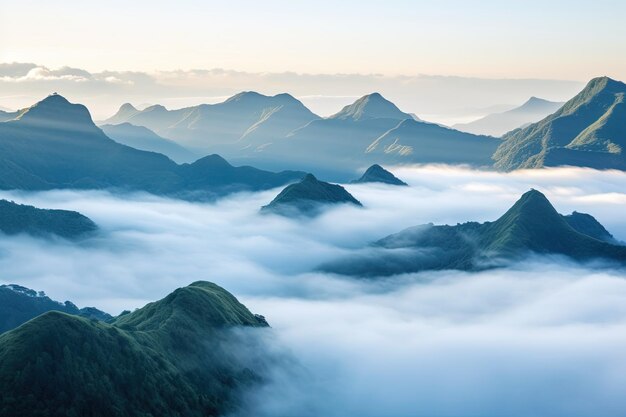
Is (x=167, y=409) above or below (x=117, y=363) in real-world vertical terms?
below

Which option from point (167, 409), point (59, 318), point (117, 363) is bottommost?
point (167, 409)

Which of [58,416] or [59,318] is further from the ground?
[59,318]

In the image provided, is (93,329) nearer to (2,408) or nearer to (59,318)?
(59,318)

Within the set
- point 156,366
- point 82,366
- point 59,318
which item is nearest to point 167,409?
point 156,366

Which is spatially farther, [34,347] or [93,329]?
[93,329]

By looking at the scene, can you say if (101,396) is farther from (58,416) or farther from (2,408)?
(2,408)

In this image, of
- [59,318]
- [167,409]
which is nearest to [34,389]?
[59,318]

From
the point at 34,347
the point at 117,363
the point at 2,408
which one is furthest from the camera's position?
the point at 117,363

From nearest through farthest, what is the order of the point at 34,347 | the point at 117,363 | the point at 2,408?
the point at 2,408
the point at 34,347
the point at 117,363

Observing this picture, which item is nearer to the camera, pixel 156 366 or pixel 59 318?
pixel 59 318
